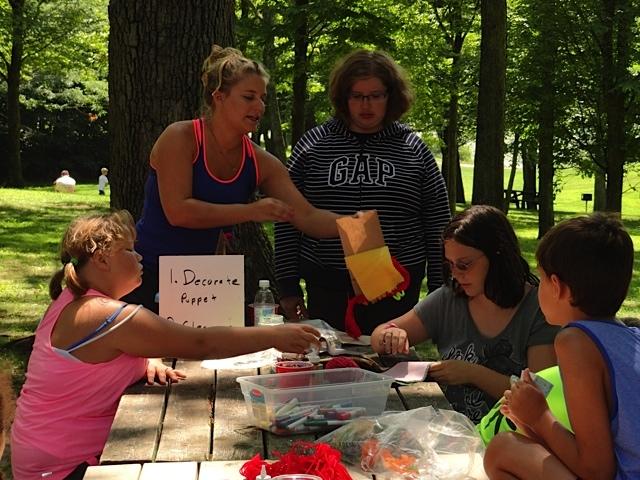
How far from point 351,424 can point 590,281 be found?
0.69m

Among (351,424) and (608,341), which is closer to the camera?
(608,341)

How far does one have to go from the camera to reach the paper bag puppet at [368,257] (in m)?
3.33

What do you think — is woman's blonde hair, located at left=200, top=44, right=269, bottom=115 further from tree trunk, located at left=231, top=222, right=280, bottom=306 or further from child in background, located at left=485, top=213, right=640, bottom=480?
tree trunk, located at left=231, top=222, right=280, bottom=306

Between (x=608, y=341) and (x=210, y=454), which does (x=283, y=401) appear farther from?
(x=608, y=341)

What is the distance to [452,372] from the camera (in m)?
2.88

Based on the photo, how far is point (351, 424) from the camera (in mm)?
2221

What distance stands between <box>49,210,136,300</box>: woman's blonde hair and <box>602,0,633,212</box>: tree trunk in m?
11.9

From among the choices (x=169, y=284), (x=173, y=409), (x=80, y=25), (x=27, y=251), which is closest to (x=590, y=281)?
(x=173, y=409)

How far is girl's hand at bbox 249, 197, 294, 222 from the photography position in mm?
3357

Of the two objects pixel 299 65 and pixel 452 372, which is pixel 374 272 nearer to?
pixel 452 372

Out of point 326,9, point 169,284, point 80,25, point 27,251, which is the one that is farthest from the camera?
point 80,25

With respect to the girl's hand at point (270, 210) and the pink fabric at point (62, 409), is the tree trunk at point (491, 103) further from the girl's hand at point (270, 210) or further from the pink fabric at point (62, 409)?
the pink fabric at point (62, 409)

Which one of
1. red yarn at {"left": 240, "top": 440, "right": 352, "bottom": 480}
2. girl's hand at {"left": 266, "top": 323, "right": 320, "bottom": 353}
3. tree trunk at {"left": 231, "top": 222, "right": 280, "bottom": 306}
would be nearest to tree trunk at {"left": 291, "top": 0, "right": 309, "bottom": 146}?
tree trunk at {"left": 231, "top": 222, "right": 280, "bottom": 306}

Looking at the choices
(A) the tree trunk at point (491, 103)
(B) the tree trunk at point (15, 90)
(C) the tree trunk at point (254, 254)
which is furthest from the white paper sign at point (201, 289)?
(B) the tree trunk at point (15, 90)
